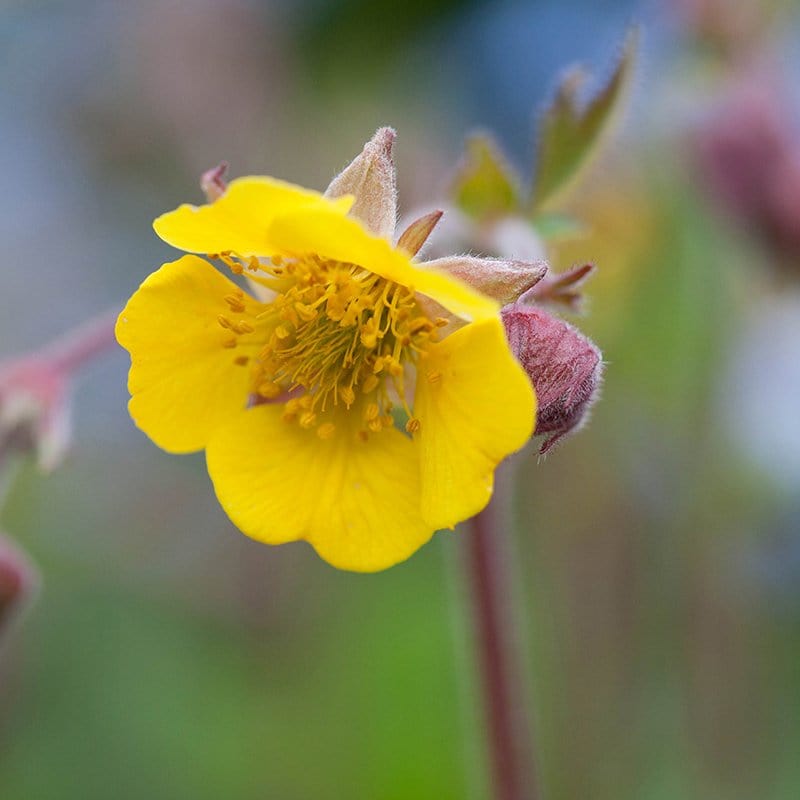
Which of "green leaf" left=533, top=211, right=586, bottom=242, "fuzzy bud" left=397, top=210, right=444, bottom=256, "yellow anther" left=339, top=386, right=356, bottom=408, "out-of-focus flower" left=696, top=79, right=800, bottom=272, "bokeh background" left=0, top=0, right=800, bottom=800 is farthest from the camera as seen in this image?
"bokeh background" left=0, top=0, right=800, bottom=800

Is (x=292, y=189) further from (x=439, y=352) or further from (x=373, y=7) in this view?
(x=373, y=7)

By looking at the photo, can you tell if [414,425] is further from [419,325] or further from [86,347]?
[86,347]

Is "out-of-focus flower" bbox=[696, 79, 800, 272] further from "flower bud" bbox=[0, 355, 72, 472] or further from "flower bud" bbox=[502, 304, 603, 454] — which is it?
"flower bud" bbox=[0, 355, 72, 472]

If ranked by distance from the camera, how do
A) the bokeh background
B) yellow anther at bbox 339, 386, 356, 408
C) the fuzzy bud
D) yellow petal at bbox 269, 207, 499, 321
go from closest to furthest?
yellow petal at bbox 269, 207, 499, 321 → the fuzzy bud → yellow anther at bbox 339, 386, 356, 408 → the bokeh background

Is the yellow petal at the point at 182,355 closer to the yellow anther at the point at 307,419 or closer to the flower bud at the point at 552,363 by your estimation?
the yellow anther at the point at 307,419

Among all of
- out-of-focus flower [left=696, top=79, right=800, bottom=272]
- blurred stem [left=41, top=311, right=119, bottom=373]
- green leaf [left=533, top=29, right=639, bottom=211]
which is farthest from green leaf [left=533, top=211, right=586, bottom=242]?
out-of-focus flower [left=696, top=79, right=800, bottom=272]

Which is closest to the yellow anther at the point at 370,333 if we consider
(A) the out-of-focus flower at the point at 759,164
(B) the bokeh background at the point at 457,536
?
(B) the bokeh background at the point at 457,536
